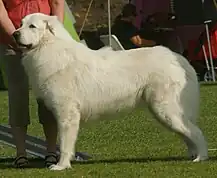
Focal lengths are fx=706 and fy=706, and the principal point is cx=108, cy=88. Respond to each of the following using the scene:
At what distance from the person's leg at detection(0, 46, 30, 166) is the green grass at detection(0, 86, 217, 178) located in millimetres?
319

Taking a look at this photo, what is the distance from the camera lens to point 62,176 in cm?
582

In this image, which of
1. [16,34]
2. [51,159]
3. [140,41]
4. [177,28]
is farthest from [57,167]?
[177,28]

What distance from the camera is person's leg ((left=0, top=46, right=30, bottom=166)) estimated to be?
6.50 metres

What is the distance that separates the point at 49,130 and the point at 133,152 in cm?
115

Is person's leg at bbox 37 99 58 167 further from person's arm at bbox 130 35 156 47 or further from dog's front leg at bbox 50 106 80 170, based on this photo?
person's arm at bbox 130 35 156 47

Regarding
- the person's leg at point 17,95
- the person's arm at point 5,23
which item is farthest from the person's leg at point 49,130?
the person's arm at point 5,23

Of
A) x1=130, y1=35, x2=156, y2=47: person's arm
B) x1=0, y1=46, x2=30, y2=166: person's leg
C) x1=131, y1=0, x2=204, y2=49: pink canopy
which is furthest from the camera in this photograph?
x1=131, y1=0, x2=204, y2=49: pink canopy

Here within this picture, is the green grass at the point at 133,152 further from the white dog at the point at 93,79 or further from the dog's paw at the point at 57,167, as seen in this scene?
the white dog at the point at 93,79

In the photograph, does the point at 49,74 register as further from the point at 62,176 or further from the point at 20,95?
the point at 62,176

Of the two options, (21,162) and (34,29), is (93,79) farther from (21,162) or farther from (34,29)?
(21,162)

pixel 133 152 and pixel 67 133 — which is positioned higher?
pixel 67 133

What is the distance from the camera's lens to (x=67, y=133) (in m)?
6.26

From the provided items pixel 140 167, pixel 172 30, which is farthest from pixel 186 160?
pixel 172 30

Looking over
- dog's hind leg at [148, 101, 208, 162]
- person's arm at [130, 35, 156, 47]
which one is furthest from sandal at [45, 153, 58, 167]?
person's arm at [130, 35, 156, 47]
